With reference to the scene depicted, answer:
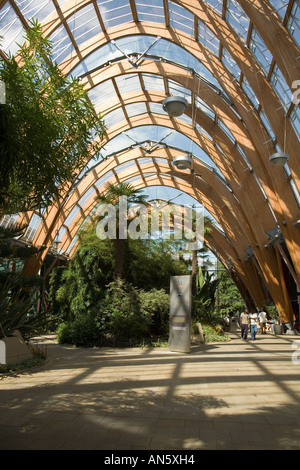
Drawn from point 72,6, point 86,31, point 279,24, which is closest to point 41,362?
point 279,24

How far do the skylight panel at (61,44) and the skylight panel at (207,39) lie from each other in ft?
20.5

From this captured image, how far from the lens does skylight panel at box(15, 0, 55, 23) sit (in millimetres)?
15031

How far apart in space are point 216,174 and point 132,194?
14.2 m

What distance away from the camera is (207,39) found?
693 inches

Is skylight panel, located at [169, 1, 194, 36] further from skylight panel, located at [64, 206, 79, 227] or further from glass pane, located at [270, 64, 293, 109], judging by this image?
skylight panel, located at [64, 206, 79, 227]

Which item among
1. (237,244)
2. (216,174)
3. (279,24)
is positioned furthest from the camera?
(237,244)

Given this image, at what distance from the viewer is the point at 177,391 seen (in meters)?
7.03

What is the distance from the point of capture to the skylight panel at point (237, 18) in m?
14.0

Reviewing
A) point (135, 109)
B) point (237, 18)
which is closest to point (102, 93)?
point (135, 109)

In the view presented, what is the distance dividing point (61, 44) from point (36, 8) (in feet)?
8.40

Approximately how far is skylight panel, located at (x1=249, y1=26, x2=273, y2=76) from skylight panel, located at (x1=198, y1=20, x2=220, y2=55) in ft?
8.72

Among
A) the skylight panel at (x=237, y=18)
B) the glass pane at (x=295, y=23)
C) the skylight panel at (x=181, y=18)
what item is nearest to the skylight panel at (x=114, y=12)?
the skylight panel at (x=181, y=18)

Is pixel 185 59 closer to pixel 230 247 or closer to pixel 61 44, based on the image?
pixel 61 44
